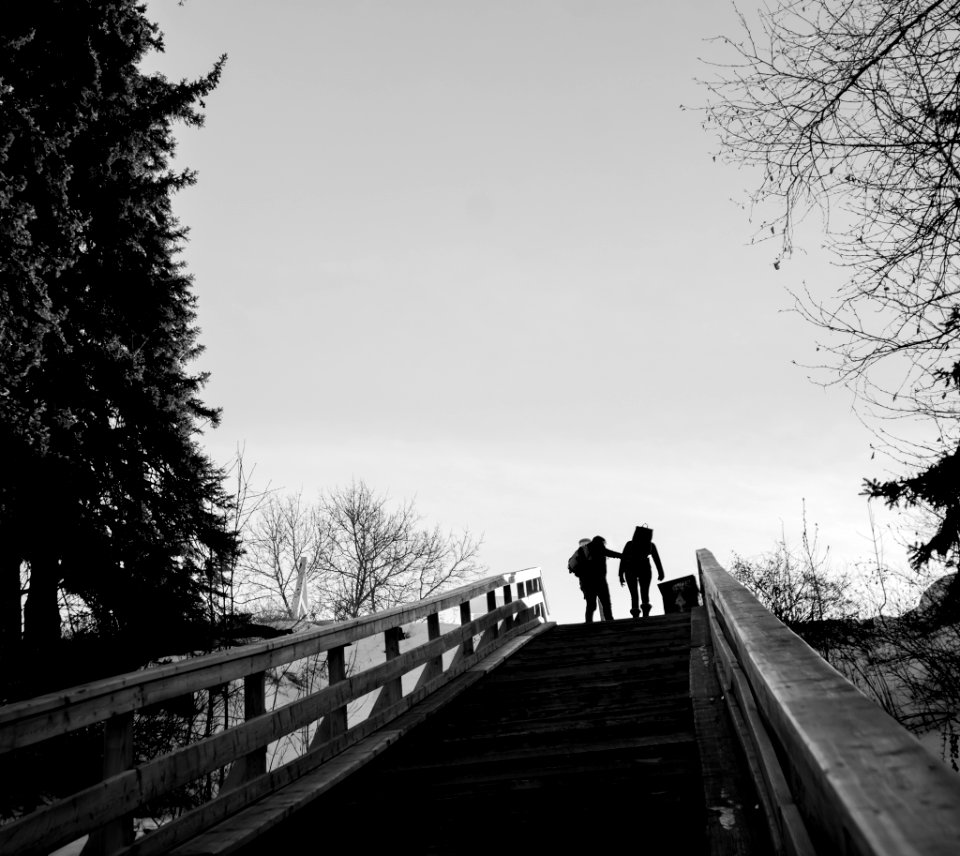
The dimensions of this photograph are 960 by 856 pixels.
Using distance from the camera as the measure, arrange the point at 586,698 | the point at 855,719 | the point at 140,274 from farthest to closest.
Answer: the point at 140,274, the point at 586,698, the point at 855,719

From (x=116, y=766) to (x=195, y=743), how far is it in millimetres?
566

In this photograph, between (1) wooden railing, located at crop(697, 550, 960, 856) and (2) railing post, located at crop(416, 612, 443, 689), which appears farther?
(2) railing post, located at crop(416, 612, 443, 689)

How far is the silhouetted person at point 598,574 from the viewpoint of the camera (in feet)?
55.7

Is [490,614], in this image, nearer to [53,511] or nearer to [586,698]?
[586,698]

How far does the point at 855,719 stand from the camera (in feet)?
4.79

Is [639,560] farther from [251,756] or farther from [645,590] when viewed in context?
[251,756]

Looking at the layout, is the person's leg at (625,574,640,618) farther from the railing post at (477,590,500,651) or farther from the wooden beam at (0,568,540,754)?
the wooden beam at (0,568,540,754)

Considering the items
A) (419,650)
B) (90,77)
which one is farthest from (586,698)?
(90,77)

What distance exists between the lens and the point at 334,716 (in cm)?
588

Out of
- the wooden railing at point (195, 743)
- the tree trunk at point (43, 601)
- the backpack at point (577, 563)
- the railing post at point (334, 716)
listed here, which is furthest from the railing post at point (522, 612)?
the railing post at point (334, 716)

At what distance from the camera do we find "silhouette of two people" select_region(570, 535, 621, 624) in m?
17.0

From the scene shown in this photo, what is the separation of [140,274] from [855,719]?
1560cm

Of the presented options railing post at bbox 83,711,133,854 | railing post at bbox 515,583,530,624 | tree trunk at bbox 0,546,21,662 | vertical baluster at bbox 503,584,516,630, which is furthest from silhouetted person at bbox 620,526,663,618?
railing post at bbox 83,711,133,854

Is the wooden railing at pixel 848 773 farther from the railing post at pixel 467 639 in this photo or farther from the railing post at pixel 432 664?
the railing post at pixel 467 639
